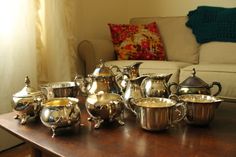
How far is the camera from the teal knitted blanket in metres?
2.03

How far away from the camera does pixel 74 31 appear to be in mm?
2076

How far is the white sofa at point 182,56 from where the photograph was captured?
162cm

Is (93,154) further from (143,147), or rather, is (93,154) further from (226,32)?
(226,32)

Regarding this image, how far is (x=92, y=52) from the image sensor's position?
2.01 m

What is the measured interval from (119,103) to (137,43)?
A: 130 centimetres

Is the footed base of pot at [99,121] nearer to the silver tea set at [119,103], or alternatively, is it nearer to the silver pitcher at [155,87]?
the silver tea set at [119,103]

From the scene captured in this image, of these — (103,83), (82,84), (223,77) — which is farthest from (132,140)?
(223,77)

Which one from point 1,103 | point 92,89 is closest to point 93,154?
point 92,89

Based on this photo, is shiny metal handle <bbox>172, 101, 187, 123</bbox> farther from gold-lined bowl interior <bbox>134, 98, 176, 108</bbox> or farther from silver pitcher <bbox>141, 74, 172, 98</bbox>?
silver pitcher <bbox>141, 74, 172, 98</bbox>

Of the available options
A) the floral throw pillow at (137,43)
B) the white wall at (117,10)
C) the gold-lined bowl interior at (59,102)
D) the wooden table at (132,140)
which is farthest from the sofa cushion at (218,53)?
the gold-lined bowl interior at (59,102)

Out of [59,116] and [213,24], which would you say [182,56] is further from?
[59,116]

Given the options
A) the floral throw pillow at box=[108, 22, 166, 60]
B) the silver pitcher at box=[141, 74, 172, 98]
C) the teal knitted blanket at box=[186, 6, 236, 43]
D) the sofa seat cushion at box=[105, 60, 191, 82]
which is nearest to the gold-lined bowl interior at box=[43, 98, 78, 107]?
the silver pitcher at box=[141, 74, 172, 98]

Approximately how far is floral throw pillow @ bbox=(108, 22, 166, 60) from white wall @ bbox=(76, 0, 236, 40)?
11.4 inches

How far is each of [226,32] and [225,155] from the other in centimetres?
162
